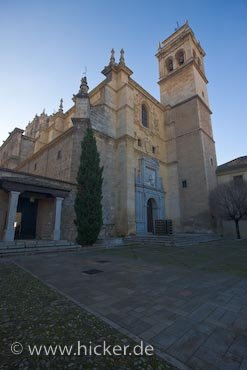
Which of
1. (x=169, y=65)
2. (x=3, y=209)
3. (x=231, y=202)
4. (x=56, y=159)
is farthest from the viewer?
(x=169, y=65)

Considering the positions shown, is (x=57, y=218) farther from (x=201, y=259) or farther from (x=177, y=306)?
(x=177, y=306)

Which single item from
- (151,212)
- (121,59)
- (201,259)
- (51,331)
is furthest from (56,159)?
(51,331)

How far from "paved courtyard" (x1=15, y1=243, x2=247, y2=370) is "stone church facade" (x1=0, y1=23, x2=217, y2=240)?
23.7 ft

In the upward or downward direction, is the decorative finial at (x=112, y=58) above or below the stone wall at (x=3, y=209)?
above

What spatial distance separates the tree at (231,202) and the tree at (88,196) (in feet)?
38.5

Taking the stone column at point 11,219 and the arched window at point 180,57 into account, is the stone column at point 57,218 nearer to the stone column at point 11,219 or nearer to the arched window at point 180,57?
the stone column at point 11,219

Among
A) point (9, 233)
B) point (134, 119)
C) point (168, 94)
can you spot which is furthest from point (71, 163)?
point (168, 94)

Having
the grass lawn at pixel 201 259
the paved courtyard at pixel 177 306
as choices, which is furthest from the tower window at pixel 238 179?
the paved courtyard at pixel 177 306

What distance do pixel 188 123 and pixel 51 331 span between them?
77.7 ft

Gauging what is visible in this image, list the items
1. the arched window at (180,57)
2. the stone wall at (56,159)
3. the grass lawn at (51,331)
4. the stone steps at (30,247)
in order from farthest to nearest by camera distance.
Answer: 1. the arched window at (180,57)
2. the stone wall at (56,159)
3. the stone steps at (30,247)
4. the grass lawn at (51,331)

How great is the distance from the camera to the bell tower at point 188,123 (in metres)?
19.9

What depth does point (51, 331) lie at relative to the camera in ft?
7.23

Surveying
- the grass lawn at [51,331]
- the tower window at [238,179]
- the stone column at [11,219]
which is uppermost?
the tower window at [238,179]

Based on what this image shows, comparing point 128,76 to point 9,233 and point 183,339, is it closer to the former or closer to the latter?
point 9,233
